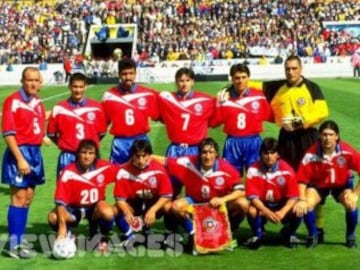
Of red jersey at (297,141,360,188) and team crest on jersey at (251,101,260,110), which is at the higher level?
team crest on jersey at (251,101,260,110)

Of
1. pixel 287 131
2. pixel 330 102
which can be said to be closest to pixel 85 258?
pixel 287 131

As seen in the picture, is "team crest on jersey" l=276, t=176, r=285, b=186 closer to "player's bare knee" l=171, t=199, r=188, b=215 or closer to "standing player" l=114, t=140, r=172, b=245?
"player's bare knee" l=171, t=199, r=188, b=215

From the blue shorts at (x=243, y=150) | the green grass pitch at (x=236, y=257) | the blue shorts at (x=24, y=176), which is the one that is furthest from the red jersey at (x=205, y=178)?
the blue shorts at (x=24, y=176)

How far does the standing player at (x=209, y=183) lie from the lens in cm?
714

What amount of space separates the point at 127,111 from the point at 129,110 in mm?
23

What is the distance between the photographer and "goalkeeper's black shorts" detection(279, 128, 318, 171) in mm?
7781

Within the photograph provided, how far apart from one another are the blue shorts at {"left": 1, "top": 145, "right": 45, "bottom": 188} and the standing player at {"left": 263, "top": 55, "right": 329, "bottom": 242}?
2.50 m

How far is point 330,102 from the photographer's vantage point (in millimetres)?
21562

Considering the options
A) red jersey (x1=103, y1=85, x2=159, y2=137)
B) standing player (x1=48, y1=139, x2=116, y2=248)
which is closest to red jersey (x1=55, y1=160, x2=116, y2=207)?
standing player (x1=48, y1=139, x2=116, y2=248)

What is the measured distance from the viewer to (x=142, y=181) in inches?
285

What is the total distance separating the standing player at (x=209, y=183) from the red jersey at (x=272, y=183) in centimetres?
13

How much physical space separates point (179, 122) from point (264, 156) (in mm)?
Answer: 1019

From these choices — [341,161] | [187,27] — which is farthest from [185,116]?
[187,27]

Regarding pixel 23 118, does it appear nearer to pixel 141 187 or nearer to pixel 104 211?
pixel 104 211
